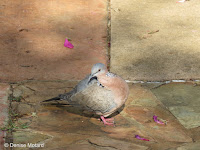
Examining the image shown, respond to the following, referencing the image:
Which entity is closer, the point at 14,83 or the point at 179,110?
the point at 179,110

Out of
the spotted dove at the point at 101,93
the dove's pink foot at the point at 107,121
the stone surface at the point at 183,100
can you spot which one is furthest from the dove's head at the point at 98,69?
the stone surface at the point at 183,100

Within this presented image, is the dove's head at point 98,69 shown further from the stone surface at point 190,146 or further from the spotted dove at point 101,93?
the stone surface at point 190,146

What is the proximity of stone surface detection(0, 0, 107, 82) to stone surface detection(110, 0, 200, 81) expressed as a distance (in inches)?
12.2

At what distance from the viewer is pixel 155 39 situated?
6.87 m

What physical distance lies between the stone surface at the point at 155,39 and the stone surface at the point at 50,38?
1.02 ft

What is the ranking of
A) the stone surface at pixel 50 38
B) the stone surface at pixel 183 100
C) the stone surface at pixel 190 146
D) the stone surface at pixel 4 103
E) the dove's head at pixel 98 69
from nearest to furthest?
the stone surface at pixel 190 146
the dove's head at pixel 98 69
the stone surface at pixel 4 103
the stone surface at pixel 183 100
the stone surface at pixel 50 38

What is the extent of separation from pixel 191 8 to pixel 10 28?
351 cm

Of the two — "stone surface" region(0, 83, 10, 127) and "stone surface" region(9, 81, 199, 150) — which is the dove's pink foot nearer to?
"stone surface" region(9, 81, 199, 150)

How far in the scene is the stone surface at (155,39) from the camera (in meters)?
6.05

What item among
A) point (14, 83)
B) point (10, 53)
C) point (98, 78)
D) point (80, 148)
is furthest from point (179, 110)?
point (10, 53)

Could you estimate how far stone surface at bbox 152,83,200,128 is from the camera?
497cm

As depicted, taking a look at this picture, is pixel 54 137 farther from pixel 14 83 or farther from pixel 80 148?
pixel 14 83

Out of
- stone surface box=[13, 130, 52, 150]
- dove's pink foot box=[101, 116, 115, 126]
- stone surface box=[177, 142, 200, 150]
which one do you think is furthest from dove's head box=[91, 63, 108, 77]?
stone surface box=[177, 142, 200, 150]

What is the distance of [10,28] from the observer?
712cm
